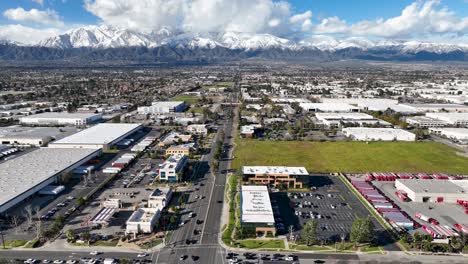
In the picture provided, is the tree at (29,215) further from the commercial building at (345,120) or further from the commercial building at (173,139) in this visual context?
the commercial building at (345,120)

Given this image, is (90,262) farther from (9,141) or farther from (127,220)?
(9,141)

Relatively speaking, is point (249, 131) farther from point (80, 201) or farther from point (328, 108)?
point (80, 201)

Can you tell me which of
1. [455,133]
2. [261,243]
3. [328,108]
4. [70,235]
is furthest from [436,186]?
[328,108]

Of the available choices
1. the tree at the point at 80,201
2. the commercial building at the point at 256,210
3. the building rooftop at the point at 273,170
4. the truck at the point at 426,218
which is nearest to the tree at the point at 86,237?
the tree at the point at 80,201

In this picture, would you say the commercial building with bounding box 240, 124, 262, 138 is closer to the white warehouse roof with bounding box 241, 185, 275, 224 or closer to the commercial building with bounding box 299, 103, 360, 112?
the white warehouse roof with bounding box 241, 185, 275, 224

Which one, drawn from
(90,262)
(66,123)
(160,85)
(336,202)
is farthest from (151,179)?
(160,85)

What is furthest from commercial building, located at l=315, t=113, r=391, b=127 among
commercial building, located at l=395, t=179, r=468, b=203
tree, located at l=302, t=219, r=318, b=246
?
tree, located at l=302, t=219, r=318, b=246
